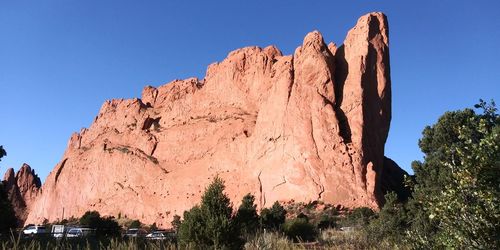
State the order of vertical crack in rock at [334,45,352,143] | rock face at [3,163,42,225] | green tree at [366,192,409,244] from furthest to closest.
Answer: rock face at [3,163,42,225], vertical crack in rock at [334,45,352,143], green tree at [366,192,409,244]

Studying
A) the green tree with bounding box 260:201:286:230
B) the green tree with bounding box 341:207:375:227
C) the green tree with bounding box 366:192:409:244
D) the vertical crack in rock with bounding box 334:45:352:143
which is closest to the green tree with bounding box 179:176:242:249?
the green tree with bounding box 366:192:409:244

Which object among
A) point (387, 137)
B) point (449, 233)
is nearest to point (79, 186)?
point (387, 137)

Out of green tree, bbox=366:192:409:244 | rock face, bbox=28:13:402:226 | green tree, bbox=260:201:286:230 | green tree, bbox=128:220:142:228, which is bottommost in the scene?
green tree, bbox=366:192:409:244

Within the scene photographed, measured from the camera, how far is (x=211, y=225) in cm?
1434

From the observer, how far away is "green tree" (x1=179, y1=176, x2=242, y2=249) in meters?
14.0

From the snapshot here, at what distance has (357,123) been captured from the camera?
62.7m

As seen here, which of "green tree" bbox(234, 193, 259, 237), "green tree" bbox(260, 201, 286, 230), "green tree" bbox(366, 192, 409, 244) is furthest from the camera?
"green tree" bbox(260, 201, 286, 230)

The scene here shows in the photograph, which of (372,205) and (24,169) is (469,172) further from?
(24,169)

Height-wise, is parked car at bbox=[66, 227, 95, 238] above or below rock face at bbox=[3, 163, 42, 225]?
below

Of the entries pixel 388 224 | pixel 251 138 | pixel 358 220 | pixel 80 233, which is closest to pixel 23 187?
pixel 251 138

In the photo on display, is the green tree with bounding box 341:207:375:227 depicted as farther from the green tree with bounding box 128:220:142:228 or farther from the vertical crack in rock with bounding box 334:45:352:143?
the green tree with bounding box 128:220:142:228

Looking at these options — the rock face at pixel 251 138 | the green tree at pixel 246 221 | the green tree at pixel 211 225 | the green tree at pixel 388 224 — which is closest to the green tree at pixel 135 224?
the rock face at pixel 251 138

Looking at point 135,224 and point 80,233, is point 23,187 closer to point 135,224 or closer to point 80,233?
point 135,224

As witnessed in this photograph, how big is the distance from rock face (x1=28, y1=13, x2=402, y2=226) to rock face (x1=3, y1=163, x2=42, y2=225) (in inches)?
873
